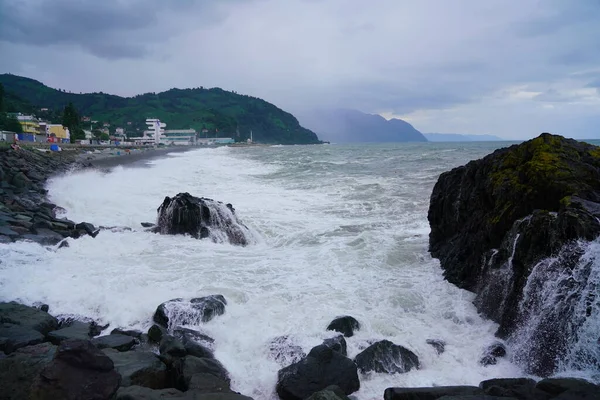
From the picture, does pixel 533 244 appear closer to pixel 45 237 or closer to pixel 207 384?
pixel 207 384

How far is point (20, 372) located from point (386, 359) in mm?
5197

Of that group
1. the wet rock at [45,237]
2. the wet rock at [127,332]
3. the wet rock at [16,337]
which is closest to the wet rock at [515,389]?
the wet rock at [127,332]

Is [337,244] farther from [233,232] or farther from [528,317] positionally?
[528,317]

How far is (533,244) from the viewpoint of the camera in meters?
7.47

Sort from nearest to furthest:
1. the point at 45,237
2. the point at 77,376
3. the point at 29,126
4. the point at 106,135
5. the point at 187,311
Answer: the point at 77,376 → the point at 187,311 → the point at 45,237 → the point at 29,126 → the point at 106,135

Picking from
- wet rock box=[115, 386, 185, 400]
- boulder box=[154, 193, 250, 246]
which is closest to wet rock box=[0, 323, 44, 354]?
wet rock box=[115, 386, 185, 400]

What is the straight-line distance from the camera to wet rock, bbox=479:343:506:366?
6.69m

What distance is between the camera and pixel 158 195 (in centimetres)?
2327

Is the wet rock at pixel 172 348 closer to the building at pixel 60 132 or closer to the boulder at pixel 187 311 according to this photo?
the boulder at pixel 187 311

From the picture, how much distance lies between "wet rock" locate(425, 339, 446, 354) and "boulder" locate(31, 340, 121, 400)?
5166mm

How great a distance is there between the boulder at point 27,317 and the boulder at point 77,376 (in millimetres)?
2451

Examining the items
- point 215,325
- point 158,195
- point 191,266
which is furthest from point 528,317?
point 158,195

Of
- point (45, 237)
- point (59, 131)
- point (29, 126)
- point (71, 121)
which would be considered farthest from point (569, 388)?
point (59, 131)

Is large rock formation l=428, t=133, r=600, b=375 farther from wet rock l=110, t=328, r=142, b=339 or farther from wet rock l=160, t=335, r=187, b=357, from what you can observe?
wet rock l=110, t=328, r=142, b=339
